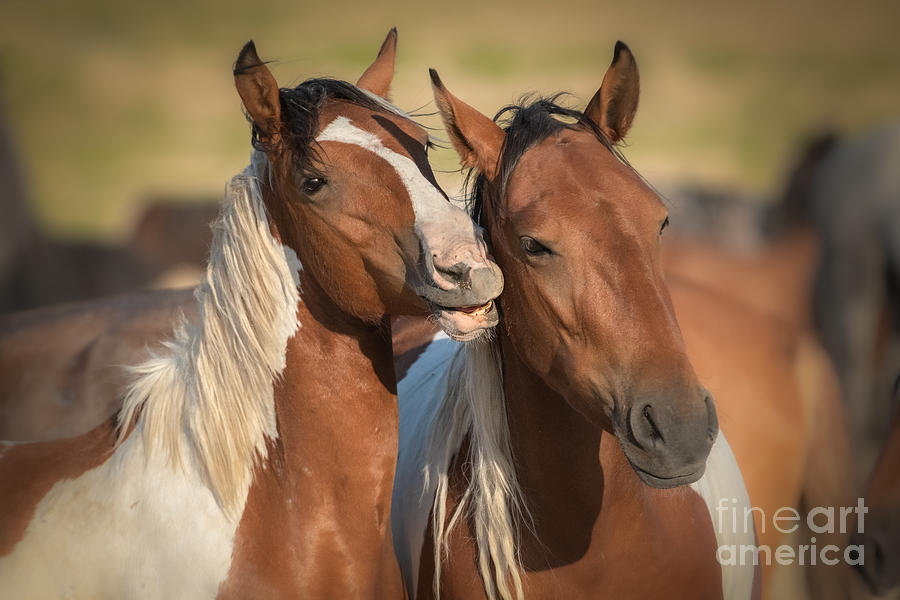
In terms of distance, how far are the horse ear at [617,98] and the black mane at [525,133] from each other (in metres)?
0.06

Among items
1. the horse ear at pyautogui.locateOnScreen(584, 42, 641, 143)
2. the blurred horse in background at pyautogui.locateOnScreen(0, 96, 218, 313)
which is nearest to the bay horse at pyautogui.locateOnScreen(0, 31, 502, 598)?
the horse ear at pyautogui.locateOnScreen(584, 42, 641, 143)

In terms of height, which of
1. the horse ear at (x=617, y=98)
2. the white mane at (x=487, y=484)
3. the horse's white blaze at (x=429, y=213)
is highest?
the horse ear at (x=617, y=98)

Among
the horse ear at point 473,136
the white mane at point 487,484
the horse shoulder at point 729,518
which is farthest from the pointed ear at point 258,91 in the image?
the horse shoulder at point 729,518

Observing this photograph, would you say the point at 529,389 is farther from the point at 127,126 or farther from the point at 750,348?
the point at 127,126

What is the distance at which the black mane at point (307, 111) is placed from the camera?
7.13ft

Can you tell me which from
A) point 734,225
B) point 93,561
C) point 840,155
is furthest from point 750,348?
point 734,225

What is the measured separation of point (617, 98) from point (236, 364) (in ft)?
4.12

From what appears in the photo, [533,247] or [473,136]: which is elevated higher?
[473,136]

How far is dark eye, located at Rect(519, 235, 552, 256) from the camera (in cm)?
206

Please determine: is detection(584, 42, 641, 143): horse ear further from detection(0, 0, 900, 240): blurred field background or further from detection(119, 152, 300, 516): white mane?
detection(0, 0, 900, 240): blurred field background

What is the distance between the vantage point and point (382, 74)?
2.67 metres

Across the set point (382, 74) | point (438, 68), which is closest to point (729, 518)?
point (382, 74)

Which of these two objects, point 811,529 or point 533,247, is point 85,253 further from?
point 533,247

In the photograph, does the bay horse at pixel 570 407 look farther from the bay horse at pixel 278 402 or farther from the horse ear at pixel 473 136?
the bay horse at pixel 278 402
